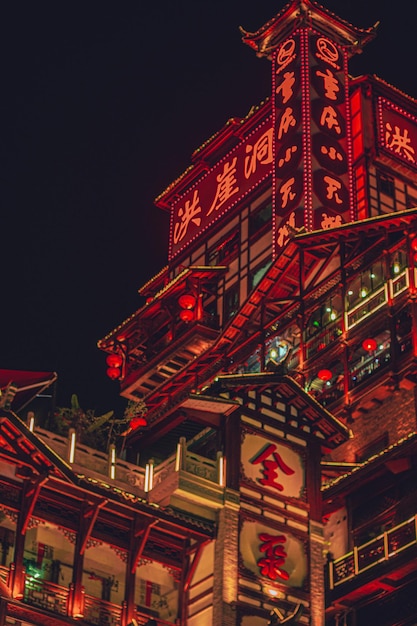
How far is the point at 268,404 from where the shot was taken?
1500 inches

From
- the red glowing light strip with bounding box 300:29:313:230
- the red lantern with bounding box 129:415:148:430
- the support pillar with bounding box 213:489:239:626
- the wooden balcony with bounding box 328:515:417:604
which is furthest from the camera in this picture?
the red glowing light strip with bounding box 300:29:313:230

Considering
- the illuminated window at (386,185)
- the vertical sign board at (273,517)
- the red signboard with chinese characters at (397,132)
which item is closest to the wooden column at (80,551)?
the vertical sign board at (273,517)

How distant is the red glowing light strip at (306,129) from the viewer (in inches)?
2068

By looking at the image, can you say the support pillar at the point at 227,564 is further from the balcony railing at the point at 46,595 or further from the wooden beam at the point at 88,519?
the balcony railing at the point at 46,595

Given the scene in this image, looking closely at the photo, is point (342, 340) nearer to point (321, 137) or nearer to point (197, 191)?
point (321, 137)

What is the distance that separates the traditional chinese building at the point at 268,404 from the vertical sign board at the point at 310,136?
96mm

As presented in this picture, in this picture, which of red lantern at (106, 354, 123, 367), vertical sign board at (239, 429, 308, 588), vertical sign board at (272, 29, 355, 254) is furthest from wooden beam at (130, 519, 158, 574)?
red lantern at (106, 354, 123, 367)

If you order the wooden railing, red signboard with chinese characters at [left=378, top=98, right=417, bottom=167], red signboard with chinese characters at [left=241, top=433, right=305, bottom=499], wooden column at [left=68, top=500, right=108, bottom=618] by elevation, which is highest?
red signboard with chinese characters at [left=378, top=98, right=417, bottom=167]

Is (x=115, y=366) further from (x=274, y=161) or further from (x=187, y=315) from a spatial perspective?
(x=274, y=161)

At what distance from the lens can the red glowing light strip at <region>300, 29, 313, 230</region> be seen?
52.5 meters

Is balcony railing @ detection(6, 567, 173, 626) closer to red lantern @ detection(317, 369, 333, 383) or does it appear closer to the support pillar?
the support pillar

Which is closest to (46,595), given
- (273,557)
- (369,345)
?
Result: (273,557)

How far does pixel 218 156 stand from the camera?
6550 cm

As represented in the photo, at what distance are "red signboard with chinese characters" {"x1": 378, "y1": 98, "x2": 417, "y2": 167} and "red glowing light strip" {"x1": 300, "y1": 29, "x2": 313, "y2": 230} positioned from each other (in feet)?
13.2
